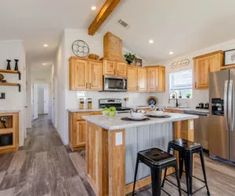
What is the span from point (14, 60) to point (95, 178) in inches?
153

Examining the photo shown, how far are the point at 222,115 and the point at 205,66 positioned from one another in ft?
4.58

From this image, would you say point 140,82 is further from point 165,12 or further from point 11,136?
point 11,136

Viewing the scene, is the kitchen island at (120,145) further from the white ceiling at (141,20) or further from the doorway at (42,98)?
the doorway at (42,98)

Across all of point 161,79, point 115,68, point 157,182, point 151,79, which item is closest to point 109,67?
point 115,68

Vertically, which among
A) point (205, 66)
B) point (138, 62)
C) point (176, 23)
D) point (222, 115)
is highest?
point (176, 23)

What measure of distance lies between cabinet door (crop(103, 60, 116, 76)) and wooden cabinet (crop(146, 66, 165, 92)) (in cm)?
148

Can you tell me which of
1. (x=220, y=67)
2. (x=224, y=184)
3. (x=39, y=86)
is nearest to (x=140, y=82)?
(x=220, y=67)

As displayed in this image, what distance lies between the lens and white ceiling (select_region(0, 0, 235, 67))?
305cm

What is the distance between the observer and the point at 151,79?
5629mm

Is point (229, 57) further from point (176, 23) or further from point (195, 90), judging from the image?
point (176, 23)

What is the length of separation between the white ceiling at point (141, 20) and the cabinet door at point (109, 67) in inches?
38.1

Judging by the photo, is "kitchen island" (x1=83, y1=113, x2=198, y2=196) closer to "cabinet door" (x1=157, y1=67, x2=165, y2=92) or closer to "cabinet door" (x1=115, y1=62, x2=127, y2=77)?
"cabinet door" (x1=115, y1=62, x2=127, y2=77)

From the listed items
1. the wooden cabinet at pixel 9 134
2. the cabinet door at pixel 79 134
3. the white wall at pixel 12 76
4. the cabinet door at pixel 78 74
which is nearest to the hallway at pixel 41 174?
the wooden cabinet at pixel 9 134

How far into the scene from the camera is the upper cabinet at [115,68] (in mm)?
4665
